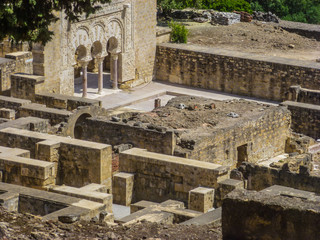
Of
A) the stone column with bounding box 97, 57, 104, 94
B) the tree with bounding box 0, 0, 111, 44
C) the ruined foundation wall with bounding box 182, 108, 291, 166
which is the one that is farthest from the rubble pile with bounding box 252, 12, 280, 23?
the tree with bounding box 0, 0, 111, 44

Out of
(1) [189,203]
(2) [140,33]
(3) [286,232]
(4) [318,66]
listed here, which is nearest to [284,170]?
(1) [189,203]

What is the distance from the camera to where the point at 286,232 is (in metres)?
14.4

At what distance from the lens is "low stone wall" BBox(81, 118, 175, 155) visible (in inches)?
969

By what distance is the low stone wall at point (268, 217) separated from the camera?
46.9 ft

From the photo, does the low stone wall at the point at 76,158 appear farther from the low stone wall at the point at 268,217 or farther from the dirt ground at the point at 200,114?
the low stone wall at the point at 268,217

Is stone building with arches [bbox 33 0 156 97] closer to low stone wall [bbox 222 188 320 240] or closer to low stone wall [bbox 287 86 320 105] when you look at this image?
low stone wall [bbox 287 86 320 105]

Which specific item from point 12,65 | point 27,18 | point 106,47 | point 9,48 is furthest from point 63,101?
point 27,18

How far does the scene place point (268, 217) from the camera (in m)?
14.5

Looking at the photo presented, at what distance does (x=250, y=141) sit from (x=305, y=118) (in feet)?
10.9

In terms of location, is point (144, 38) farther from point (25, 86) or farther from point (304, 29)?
point (304, 29)

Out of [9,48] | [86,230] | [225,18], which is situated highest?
[86,230]

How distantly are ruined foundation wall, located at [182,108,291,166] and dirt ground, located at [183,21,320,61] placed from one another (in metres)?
10.8

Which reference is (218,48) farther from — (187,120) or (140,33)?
(187,120)

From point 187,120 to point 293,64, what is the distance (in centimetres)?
885
